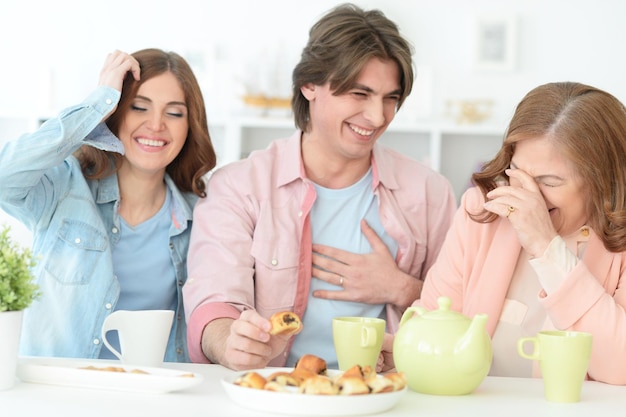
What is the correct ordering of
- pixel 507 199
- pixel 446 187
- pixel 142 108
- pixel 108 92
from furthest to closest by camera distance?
pixel 446 187
pixel 142 108
pixel 108 92
pixel 507 199

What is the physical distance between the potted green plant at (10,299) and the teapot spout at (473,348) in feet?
2.23

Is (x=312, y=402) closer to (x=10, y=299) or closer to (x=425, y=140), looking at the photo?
(x=10, y=299)

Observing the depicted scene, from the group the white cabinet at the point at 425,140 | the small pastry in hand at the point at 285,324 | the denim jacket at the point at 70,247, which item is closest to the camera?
the small pastry in hand at the point at 285,324

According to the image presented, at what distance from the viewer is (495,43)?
4750mm

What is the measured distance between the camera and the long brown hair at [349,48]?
227 centimetres

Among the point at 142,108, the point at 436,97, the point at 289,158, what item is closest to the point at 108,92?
the point at 142,108

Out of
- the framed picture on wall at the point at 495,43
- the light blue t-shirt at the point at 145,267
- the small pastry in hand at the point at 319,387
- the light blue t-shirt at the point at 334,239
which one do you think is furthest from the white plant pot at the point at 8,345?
the framed picture on wall at the point at 495,43

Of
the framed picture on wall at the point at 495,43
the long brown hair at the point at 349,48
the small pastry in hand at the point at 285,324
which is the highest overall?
the framed picture on wall at the point at 495,43

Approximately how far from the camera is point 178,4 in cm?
493

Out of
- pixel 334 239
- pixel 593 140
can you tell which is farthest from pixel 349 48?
pixel 593 140

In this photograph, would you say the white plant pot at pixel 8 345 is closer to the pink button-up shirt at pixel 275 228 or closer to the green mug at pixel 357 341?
the green mug at pixel 357 341

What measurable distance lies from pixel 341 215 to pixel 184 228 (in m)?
0.41

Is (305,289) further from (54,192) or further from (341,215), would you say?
(54,192)

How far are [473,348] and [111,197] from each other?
3.96 ft
